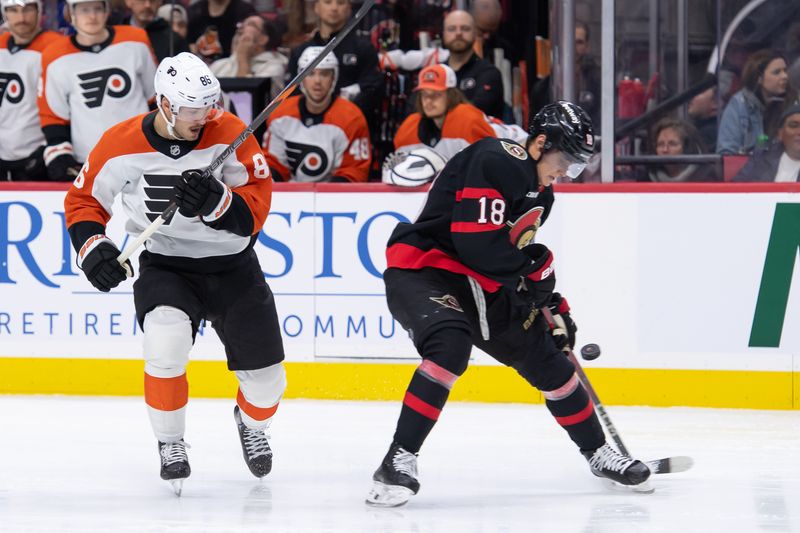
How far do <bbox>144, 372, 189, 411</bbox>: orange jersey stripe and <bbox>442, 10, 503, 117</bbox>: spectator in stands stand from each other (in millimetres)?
2533

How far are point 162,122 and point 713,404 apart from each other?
98.9 inches

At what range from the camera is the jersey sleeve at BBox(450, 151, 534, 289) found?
3303 millimetres

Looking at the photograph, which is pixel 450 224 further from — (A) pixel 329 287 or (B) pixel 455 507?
(A) pixel 329 287

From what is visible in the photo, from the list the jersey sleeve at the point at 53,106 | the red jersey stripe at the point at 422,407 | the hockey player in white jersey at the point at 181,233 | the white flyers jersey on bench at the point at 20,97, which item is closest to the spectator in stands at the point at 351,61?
the jersey sleeve at the point at 53,106

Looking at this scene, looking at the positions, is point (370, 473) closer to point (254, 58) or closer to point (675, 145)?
point (675, 145)

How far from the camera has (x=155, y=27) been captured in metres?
5.81

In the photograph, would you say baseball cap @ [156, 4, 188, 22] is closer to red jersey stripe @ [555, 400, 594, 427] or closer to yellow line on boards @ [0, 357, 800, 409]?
yellow line on boards @ [0, 357, 800, 409]

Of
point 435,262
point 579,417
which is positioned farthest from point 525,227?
point 579,417

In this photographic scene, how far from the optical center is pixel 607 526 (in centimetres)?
321

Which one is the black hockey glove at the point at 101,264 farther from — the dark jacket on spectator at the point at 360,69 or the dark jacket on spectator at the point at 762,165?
the dark jacket on spectator at the point at 762,165

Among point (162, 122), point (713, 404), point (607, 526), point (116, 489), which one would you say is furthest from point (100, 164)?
point (713, 404)

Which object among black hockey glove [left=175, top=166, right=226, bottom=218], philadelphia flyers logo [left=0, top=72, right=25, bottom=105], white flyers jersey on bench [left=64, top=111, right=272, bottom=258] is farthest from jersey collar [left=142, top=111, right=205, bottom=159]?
philadelphia flyers logo [left=0, top=72, right=25, bottom=105]

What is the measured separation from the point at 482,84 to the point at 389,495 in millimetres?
2673

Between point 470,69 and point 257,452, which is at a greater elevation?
point 470,69
